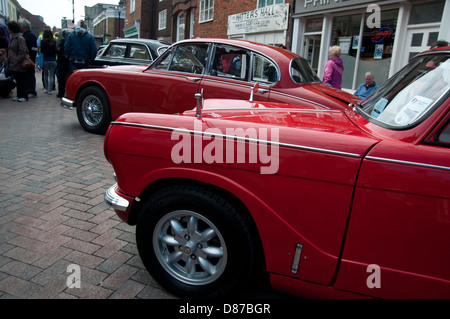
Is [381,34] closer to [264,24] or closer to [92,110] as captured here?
[264,24]

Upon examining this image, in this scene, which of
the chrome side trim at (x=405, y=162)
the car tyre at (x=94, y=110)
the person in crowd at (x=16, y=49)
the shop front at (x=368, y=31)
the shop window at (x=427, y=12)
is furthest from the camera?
the person in crowd at (x=16, y=49)

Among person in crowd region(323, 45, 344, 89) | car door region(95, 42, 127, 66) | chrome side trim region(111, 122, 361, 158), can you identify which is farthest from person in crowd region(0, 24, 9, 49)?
chrome side trim region(111, 122, 361, 158)

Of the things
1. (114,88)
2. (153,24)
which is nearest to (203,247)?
(114,88)

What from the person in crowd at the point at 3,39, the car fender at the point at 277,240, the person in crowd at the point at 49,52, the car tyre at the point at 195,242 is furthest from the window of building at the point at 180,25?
the car fender at the point at 277,240

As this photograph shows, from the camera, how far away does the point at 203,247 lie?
6.81ft

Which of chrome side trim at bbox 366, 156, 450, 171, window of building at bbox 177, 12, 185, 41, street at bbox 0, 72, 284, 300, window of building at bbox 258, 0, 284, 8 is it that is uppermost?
window of building at bbox 177, 12, 185, 41

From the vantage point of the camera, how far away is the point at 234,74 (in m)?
5.11

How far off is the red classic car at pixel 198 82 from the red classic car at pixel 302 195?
245cm

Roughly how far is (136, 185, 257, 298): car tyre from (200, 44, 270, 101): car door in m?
3.00

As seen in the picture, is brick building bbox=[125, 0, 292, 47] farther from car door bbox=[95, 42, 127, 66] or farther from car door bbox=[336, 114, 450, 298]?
car door bbox=[336, 114, 450, 298]

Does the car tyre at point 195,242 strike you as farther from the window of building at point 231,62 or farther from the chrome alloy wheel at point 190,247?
the window of building at point 231,62

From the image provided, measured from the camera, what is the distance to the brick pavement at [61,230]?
229cm

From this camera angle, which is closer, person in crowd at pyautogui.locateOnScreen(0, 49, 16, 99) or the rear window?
the rear window

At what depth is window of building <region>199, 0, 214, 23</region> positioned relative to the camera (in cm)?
1789
